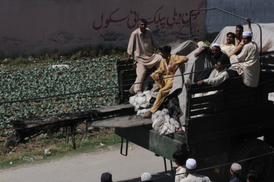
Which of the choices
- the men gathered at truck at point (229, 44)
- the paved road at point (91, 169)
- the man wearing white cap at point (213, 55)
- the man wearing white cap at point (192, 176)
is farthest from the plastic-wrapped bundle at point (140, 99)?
the man wearing white cap at point (192, 176)

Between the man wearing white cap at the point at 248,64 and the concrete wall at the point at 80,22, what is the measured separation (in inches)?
471

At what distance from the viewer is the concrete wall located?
15.8m

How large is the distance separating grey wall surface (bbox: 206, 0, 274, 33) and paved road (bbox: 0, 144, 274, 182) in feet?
44.0

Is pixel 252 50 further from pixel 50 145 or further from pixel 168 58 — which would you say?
pixel 50 145

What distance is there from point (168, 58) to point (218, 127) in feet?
5.29

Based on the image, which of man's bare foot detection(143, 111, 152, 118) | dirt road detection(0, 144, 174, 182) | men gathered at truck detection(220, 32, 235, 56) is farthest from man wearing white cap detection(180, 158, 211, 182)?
men gathered at truck detection(220, 32, 235, 56)

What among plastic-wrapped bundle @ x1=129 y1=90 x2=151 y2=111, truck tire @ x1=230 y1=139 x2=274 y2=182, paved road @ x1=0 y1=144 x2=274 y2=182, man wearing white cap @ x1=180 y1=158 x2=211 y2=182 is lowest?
paved road @ x1=0 y1=144 x2=274 y2=182

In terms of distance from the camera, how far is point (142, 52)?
23.7ft

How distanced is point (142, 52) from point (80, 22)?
10.4m

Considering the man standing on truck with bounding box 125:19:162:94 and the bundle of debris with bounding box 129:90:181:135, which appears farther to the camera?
the man standing on truck with bounding box 125:19:162:94

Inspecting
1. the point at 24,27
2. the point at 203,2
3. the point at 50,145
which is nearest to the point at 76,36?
the point at 24,27

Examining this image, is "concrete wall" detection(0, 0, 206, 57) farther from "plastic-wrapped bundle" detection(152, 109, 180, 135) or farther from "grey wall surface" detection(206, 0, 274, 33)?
"plastic-wrapped bundle" detection(152, 109, 180, 135)

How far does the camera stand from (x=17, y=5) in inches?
622

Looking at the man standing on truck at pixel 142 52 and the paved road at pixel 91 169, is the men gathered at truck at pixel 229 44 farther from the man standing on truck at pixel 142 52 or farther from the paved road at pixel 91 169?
the paved road at pixel 91 169
